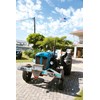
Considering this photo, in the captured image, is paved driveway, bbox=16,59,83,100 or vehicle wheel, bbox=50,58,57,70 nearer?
paved driveway, bbox=16,59,83,100

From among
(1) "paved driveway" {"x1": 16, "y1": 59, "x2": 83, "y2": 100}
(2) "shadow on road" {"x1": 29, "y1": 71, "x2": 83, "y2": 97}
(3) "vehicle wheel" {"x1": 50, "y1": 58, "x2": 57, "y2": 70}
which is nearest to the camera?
(1) "paved driveway" {"x1": 16, "y1": 59, "x2": 83, "y2": 100}

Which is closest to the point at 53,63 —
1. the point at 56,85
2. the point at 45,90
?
the point at 56,85

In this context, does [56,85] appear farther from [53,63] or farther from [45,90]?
[53,63]

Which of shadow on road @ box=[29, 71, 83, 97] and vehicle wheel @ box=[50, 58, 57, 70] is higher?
vehicle wheel @ box=[50, 58, 57, 70]

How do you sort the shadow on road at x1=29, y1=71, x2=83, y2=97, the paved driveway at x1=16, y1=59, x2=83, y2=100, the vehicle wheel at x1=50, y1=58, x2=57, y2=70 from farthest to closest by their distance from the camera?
the vehicle wheel at x1=50, y1=58, x2=57, y2=70
the shadow on road at x1=29, y1=71, x2=83, y2=97
the paved driveway at x1=16, y1=59, x2=83, y2=100

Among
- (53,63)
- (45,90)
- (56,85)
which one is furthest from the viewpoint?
(53,63)

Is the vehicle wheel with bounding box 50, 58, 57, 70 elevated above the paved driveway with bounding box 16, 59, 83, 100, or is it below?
above

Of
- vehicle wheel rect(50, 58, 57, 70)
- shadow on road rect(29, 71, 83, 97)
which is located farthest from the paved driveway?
vehicle wheel rect(50, 58, 57, 70)

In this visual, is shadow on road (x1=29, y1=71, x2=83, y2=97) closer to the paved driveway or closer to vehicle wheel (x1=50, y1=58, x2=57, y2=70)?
the paved driveway
